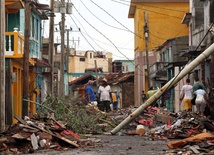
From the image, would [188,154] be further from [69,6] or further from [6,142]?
[69,6]

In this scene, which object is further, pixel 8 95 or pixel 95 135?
pixel 8 95

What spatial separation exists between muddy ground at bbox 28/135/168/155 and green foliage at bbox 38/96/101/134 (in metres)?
1.16

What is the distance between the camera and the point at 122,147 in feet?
45.7

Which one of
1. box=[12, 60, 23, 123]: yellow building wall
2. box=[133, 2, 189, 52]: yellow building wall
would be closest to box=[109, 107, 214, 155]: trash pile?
box=[12, 60, 23, 123]: yellow building wall

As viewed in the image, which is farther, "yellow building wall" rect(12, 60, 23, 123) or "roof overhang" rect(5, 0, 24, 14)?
"yellow building wall" rect(12, 60, 23, 123)

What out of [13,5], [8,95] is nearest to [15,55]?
[8,95]

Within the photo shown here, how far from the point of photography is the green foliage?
57.6ft

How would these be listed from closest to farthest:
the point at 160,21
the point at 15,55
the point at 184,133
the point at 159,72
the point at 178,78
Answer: the point at 184,133 < the point at 178,78 < the point at 15,55 < the point at 159,72 < the point at 160,21

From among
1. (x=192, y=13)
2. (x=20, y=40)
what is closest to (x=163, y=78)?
(x=192, y=13)

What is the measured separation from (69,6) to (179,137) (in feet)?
70.0

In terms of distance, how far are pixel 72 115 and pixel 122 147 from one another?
453cm

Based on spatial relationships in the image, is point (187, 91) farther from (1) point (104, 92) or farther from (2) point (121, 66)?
(2) point (121, 66)

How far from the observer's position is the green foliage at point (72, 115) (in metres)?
17.6

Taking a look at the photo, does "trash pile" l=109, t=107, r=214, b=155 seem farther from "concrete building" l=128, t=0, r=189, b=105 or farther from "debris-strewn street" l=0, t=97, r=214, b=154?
"concrete building" l=128, t=0, r=189, b=105
